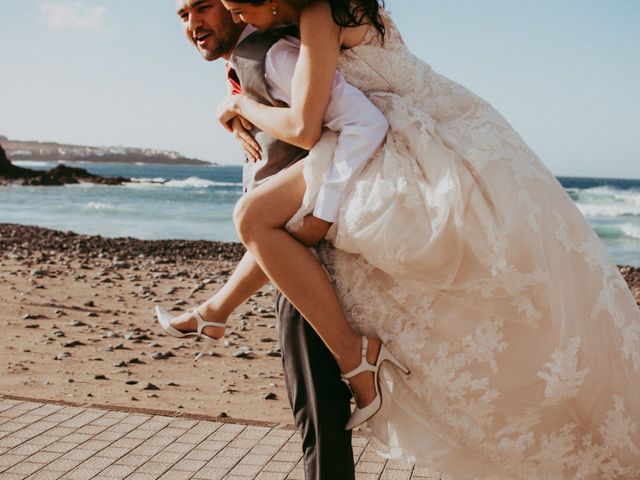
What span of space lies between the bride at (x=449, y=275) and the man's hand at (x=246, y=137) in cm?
12

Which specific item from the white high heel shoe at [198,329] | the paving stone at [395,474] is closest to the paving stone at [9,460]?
the white high heel shoe at [198,329]

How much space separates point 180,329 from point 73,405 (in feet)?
7.59

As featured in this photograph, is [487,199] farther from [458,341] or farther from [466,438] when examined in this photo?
[466,438]

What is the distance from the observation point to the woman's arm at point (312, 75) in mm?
2656

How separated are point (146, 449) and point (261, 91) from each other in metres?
2.40

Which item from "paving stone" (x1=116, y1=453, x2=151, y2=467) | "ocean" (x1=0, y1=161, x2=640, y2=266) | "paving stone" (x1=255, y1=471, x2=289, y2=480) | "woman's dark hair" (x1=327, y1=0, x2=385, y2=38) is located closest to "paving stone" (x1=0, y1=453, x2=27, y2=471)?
"paving stone" (x1=116, y1=453, x2=151, y2=467)

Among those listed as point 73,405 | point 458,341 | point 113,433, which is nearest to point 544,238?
point 458,341

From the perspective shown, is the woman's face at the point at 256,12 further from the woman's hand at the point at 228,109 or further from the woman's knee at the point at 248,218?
the woman's knee at the point at 248,218

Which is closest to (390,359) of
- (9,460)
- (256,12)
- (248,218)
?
(248,218)

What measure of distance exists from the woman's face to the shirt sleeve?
0.09 meters

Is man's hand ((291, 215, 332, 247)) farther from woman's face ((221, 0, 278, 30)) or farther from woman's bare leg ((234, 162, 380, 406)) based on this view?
woman's face ((221, 0, 278, 30))

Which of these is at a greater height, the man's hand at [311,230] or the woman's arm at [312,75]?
the woman's arm at [312,75]

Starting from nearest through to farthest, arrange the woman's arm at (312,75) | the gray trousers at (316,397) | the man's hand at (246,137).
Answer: the woman's arm at (312,75) < the gray trousers at (316,397) < the man's hand at (246,137)

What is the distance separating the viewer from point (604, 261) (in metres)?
2.93
